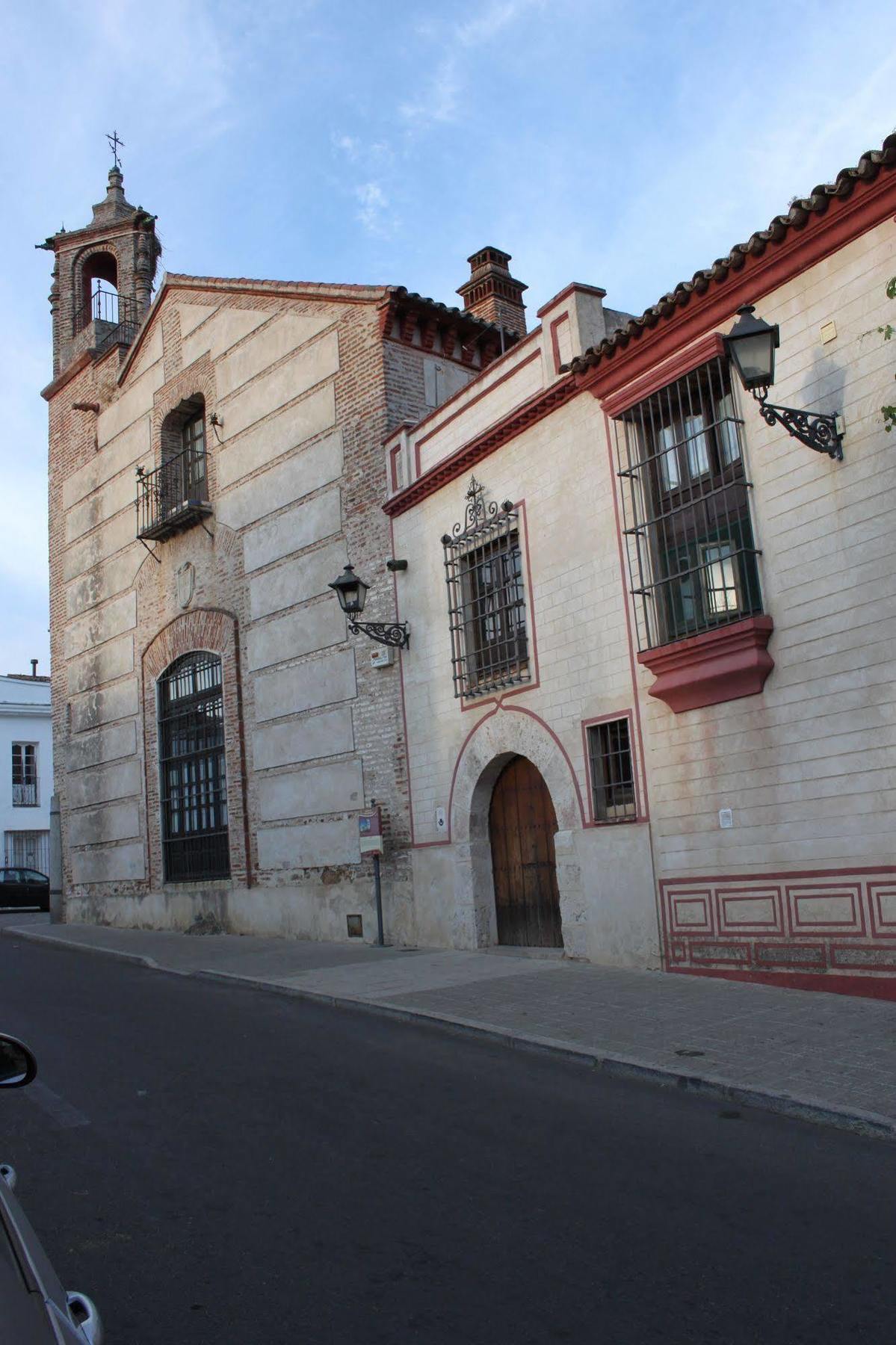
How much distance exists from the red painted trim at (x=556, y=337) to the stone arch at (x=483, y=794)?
3.68 meters

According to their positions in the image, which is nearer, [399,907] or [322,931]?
[399,907]

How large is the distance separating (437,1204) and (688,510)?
7000 mm

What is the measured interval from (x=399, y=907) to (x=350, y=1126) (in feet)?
27.2

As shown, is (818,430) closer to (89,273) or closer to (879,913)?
(879,913)

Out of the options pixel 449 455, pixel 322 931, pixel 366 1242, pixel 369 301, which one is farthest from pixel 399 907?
pixel 366 1242

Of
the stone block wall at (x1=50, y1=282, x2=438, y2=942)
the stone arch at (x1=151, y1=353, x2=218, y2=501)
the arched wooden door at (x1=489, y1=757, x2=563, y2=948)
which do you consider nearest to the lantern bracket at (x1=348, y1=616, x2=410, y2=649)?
the stone block wall at (x1=50, y1=282, x2=438, y2=942)

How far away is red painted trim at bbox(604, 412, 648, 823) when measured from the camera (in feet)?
33.5

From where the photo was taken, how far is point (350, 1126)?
213 inches

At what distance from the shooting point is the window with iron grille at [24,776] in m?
37.6

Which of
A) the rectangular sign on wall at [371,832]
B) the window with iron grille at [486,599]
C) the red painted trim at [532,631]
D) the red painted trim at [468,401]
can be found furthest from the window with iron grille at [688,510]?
the rectangular sign on wall at [371,832]

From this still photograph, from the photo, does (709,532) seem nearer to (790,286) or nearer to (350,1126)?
(790,286)

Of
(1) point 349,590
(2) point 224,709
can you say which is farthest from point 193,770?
(1) point 349,590

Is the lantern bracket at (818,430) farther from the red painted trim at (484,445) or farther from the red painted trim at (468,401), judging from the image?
the red painted trim at (468,401)

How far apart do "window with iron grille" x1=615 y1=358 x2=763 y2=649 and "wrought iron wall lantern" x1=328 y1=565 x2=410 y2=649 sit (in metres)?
3.95
